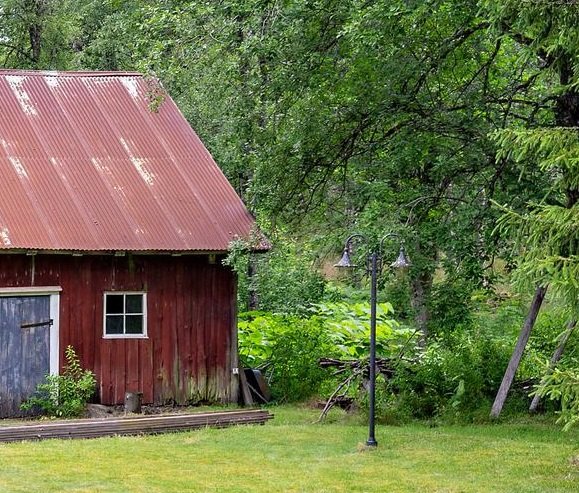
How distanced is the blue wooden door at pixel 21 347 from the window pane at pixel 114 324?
3.45ft

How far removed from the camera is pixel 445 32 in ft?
51.1

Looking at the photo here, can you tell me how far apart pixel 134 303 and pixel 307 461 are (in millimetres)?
5712

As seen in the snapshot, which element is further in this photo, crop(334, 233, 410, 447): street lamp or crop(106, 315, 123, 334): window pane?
crop(106, 315, 123, 334): window pane

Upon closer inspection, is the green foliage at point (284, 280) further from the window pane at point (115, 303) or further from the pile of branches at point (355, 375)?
the window pane at point (115, 303)

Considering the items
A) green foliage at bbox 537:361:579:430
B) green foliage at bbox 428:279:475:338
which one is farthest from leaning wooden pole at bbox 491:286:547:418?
green foliage at bbox 537:361:579:430

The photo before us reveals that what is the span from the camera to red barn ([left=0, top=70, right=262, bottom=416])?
1595 cm

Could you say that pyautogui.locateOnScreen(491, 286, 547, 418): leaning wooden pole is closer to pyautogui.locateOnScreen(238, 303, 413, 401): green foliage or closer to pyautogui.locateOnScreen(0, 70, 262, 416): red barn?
pyautogui.locateOnScreen(238, 303, 413, 401): green foliage

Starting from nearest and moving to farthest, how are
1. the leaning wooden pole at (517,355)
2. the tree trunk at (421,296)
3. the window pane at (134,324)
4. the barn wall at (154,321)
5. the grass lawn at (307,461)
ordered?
the grass lawn at (307,461), the leaning wooden pole at (517,355), the barn wall at (154,321), the window pane at (134,324), the tree trunk at (421,296)

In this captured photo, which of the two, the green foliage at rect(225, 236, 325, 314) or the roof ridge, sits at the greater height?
the roof ridge

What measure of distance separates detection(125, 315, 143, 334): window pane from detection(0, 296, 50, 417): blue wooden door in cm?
139

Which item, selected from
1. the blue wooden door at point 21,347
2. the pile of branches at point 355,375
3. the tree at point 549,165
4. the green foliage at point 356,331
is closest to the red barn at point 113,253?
the blue wooden door at point 21,347

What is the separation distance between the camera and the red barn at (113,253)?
1595cm

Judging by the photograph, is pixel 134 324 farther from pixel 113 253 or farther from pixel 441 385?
pixel 441 385

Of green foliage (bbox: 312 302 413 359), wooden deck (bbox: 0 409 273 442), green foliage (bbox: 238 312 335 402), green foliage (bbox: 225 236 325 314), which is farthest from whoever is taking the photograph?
green foliage (bbox: 312 302 413 359)
